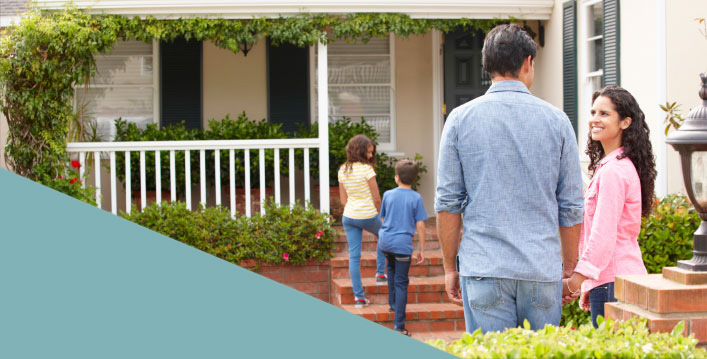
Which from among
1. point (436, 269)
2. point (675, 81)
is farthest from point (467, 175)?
point (436, 269)

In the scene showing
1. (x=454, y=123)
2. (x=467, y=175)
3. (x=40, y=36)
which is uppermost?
(x=40, y=36)

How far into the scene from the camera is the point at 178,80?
11.0 metres

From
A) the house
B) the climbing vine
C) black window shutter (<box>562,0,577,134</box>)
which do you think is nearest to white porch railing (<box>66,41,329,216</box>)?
the climbing vine

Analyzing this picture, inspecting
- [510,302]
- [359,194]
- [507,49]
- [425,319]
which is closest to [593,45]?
[359,194]

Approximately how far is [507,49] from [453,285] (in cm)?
98

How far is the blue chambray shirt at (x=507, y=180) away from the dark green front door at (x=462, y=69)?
24.7 ft

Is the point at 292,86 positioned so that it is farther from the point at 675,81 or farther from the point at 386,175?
the point at 675,81

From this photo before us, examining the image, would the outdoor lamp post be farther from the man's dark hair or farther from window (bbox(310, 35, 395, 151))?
window (bbox(310, 35, 395, 151))

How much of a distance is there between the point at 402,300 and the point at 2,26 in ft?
19.7

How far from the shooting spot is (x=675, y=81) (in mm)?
7492

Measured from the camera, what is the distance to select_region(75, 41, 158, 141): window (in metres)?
10.9

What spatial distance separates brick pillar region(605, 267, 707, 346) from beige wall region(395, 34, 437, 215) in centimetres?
760

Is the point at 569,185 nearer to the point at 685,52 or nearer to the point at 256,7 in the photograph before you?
the point at 685,52

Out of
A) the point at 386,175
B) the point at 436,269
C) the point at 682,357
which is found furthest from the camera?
the point at 386,175
